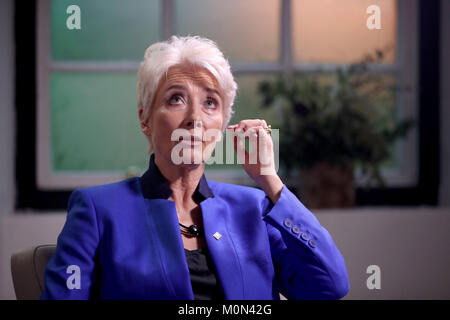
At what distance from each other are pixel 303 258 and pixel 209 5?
1610mm

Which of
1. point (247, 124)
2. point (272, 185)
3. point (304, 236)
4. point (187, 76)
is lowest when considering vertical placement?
point (304, 236)

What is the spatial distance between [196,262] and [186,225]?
8 cm

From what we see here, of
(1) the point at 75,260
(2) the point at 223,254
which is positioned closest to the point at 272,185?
(2) the point at 223,254

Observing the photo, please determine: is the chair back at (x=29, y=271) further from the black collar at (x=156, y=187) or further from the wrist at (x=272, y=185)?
the wrist at (x=272, y=185)

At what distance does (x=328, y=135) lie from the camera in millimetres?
1887

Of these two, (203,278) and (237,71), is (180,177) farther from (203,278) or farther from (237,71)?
(237,71)

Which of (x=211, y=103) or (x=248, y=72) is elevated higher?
Answer: (x=248, y=72)

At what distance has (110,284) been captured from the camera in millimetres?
836

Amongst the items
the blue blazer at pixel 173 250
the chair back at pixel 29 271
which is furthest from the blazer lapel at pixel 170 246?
the chair back at pixel 29 271

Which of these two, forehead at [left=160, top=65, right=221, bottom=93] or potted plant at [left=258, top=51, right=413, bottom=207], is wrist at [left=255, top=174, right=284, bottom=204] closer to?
forehead at [left=160, top=65, right=221, bottom=93]

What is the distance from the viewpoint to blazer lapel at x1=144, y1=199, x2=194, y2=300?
0.84 meters

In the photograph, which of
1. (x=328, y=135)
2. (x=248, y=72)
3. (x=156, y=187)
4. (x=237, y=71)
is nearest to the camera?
(x=156, y=187)
